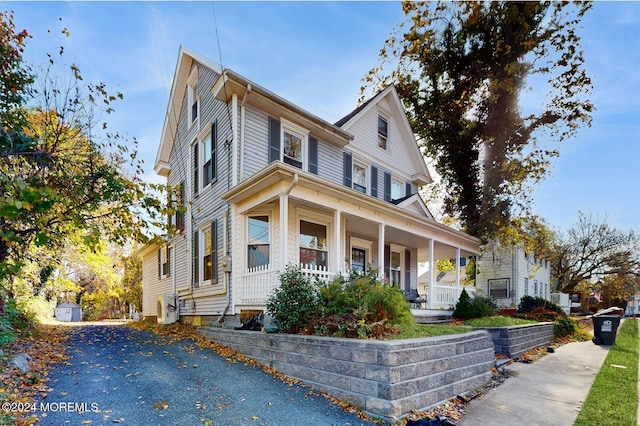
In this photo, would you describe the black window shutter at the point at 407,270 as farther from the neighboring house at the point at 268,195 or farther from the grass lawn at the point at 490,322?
the grass lawn at the point at 490,322

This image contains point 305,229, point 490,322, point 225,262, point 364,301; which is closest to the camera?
point 364,301

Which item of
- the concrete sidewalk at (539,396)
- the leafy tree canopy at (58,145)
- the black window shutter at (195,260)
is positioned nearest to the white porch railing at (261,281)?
the leafy tree canopy at (58,145)

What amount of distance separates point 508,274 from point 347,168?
1383 centimetres

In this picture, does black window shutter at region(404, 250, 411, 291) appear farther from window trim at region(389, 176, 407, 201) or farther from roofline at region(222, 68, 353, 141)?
roofline at region(222, 68, 353, 141)

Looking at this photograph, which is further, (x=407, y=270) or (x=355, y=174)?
(x=407, y=270)

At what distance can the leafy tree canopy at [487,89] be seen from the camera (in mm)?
14883

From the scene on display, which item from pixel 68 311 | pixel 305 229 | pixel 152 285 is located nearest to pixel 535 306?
pixel 305 229

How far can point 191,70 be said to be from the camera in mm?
12195

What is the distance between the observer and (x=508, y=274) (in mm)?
20062

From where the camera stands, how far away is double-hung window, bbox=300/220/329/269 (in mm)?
9609

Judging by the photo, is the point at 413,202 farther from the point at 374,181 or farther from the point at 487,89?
the point at 487,89

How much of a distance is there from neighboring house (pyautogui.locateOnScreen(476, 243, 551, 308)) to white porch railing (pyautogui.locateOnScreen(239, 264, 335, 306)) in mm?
13990

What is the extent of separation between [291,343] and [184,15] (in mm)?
8048

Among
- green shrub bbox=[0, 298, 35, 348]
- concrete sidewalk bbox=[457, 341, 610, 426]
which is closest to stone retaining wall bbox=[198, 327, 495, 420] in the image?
concrete sidewalk bbox=[457, 341, 610, 426]
